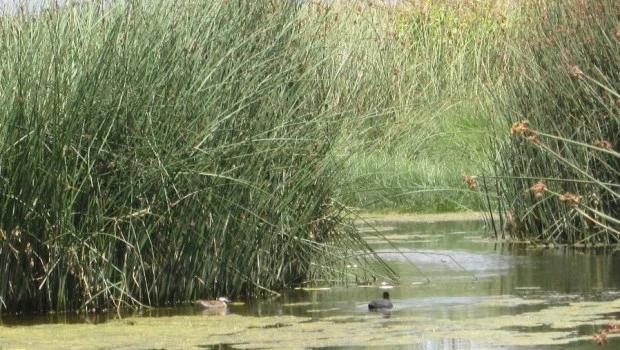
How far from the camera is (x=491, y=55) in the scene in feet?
67.2

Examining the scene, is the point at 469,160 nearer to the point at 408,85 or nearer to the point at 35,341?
the point at 408,85

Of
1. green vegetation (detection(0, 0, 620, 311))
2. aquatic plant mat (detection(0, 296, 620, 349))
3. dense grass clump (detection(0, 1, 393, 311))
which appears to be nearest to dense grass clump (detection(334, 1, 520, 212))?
green vegetation (detection(0, 0, 620, 311))

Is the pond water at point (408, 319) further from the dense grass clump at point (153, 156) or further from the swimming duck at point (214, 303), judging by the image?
the dense grass clump at point (153, 156)

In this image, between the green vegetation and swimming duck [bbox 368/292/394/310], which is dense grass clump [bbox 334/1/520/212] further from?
swimming duck [bbox 368/292/394/310]

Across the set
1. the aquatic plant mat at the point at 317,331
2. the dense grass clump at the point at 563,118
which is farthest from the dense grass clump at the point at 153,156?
the dense grass clump at the point at 563,118

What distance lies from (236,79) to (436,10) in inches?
536

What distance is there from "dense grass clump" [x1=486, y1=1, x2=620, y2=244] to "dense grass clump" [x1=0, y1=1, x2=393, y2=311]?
250cm

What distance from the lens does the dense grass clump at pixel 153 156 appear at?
8758mm

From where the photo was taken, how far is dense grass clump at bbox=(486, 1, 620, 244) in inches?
461

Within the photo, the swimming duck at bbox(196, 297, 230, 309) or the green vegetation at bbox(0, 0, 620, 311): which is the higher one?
the green vegetation at bbox(0, 0, 620, 311)

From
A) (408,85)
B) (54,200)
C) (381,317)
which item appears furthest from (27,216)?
(408,85)

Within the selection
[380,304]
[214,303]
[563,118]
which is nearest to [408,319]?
[380,304]

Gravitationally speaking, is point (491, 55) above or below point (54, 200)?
above

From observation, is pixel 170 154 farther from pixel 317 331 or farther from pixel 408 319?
pixel 408 319
